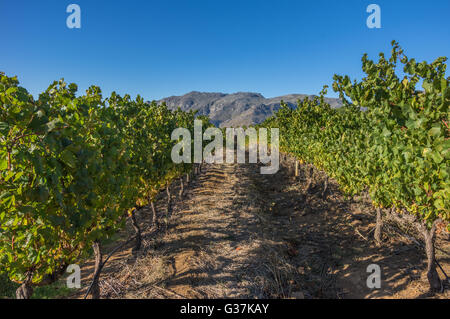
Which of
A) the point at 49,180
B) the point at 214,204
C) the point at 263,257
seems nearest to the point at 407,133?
the point at 263,257

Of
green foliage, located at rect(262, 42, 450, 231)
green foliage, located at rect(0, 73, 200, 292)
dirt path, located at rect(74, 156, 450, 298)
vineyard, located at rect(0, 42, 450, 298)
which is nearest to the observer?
green foliage, located at rect(0, 73, 200, 292)

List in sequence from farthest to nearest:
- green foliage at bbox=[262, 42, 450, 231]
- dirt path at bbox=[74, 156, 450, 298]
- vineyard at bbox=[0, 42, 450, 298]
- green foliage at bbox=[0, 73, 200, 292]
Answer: dirt path at bbox=[74, 156, 450, 298], green foliage at bbox=[262, 42, 450, 231], vineyard at bbox=[0, 42, 450, 298], green foliage at bbox=[0, 73, 200, 292]

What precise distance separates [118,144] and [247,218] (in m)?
6.64

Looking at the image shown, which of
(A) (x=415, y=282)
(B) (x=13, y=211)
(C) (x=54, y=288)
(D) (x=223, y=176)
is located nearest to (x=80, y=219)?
(B) (x=13, y=211)

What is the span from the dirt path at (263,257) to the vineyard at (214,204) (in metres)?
0.05

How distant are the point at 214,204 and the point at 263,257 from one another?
500 cm

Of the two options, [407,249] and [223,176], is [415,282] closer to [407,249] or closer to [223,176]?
[407,249]

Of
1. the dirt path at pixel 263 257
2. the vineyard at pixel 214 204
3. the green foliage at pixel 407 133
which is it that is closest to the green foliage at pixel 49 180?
the vineyard at pixel 214 204

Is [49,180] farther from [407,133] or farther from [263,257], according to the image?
[263,257]

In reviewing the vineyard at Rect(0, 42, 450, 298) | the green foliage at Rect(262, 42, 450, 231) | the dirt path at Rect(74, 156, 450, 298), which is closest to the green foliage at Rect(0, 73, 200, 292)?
the vineyard at Rect(0, 42, 450, 298)

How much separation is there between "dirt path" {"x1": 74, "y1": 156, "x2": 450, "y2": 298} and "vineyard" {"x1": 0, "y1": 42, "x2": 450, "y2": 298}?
5cm

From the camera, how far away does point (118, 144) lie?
469 cm

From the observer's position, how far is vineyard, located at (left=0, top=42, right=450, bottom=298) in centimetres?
290

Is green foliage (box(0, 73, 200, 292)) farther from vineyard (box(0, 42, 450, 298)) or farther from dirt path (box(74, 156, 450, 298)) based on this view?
dirt path (box(74, 156, 450, 298))
